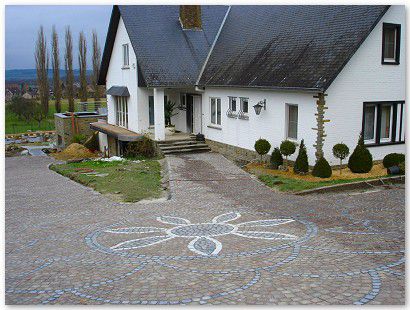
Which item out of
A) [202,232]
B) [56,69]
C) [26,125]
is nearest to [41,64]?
[56,69]

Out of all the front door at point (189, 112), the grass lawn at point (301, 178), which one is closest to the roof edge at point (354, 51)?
the grass lawn at point (301, 178)

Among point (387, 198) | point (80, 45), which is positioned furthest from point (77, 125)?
point (387, 198)

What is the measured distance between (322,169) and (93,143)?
20820mm

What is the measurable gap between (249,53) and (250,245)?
1464cm

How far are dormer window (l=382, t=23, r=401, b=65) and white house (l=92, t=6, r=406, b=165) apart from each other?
40 millimetres

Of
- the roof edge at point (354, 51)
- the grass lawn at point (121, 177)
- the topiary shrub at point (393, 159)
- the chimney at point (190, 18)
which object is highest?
the chimney at point (190, 18)

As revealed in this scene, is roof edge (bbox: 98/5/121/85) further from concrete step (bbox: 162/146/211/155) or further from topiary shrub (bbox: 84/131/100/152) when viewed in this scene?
Result: concrete step (bbox: 162/146/211/155)

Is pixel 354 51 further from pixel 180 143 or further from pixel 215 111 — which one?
pixel 180 143

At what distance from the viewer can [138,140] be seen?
954 inches

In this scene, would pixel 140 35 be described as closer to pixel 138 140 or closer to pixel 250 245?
pixel 138 140

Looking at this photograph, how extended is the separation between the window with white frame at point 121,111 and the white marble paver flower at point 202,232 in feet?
57.3

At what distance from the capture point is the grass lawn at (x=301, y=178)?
47.7ft

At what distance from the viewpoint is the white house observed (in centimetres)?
1694

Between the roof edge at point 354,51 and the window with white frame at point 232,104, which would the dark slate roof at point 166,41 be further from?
the roof edge at point 354,51
